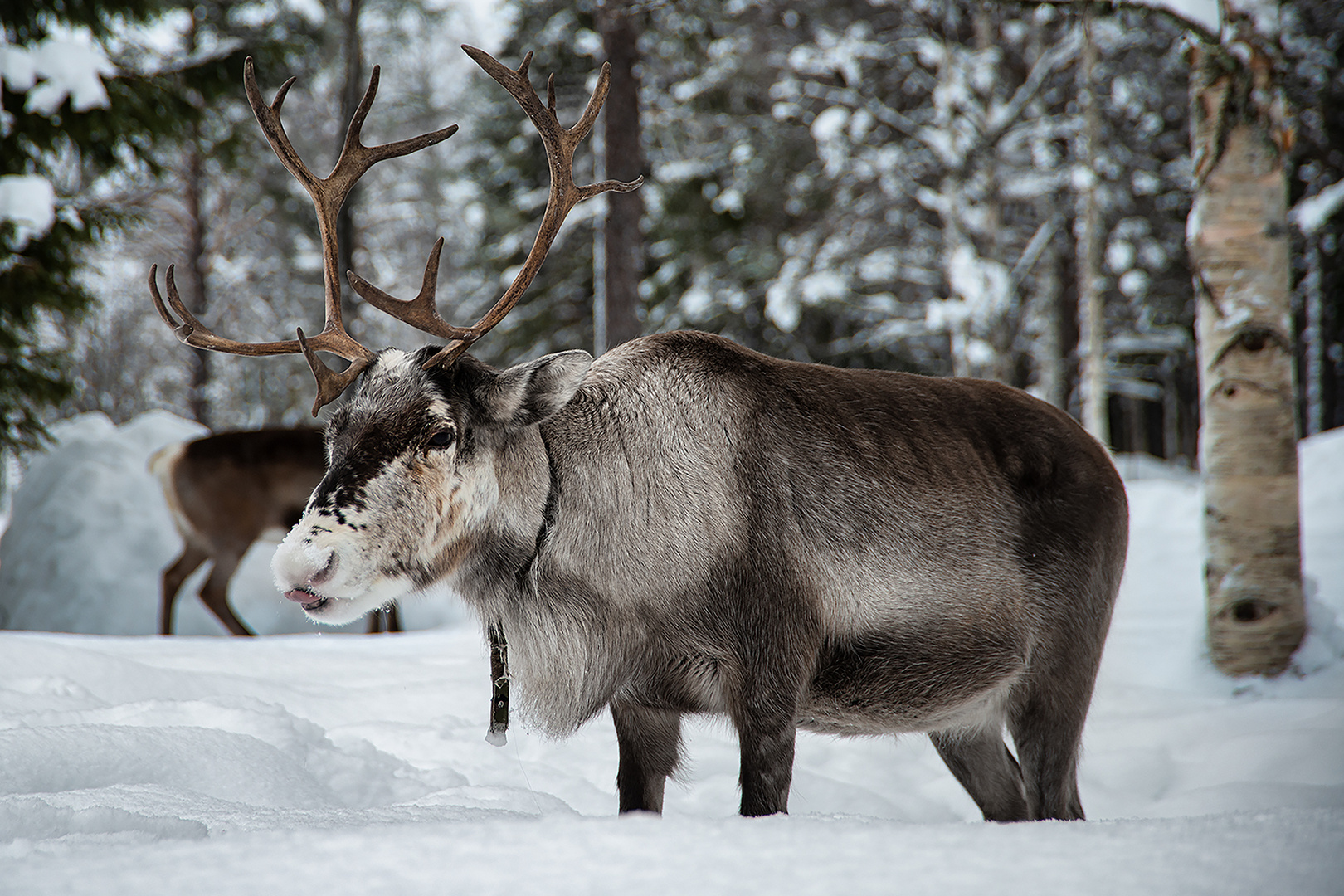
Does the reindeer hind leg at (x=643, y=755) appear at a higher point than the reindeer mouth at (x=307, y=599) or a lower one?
lower

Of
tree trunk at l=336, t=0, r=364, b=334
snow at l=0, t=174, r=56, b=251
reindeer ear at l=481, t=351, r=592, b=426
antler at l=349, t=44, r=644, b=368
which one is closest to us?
reindeer ear at l=481, t=351, r=592, b=426

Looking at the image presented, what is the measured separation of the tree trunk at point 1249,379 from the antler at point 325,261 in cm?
361

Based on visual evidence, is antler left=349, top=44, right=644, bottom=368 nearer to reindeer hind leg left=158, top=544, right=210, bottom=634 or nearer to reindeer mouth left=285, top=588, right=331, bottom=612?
reindeer mouth left=285, top=588, right=331, bottom=612

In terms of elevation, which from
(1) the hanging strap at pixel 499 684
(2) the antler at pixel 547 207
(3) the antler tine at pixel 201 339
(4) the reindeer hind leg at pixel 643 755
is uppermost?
(2) the antler at pixel 547 207

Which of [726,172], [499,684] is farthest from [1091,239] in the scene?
[499,684]

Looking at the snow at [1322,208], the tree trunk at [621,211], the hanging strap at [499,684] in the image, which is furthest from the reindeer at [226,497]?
the snow at [1322,208]

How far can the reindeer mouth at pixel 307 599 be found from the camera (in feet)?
6.75

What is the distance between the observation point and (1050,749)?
2633 millimetres

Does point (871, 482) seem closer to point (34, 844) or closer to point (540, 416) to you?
point (540, 416)

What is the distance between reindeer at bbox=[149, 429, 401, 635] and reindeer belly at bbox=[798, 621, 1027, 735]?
15.8 feet

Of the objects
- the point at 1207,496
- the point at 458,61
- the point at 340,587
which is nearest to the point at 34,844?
the point at 340,587

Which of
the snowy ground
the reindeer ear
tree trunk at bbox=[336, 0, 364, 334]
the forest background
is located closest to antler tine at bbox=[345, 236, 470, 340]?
the reindeer ear

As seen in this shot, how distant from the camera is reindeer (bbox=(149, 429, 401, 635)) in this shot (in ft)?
22.0

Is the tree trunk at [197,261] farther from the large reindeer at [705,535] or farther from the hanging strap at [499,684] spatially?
the hanging strap at [499,684]
